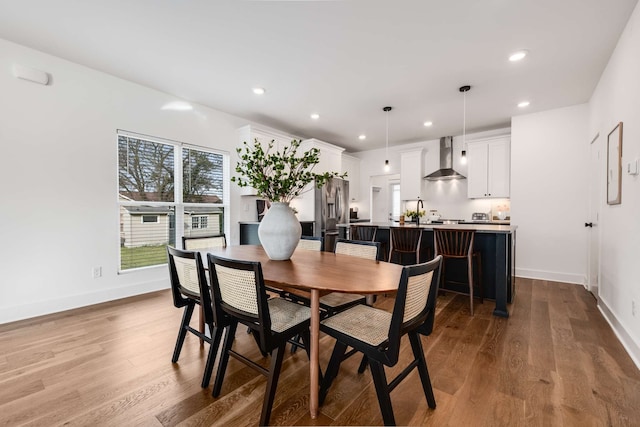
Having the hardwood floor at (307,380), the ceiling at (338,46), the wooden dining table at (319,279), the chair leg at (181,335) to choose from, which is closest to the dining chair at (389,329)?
the wooden dining table at (319,279)

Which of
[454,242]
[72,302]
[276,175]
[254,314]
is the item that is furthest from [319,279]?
[72,302]

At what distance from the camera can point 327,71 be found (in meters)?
3.19

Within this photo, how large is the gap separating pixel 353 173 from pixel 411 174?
149cm

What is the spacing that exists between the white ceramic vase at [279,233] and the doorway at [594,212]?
3.62 meters

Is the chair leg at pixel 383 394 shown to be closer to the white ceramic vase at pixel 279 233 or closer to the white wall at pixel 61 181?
the white ceramic vase at pixel 279 233

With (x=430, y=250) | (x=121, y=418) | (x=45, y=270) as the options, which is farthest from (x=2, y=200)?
(x=430, y=250)

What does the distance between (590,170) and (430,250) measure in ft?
8.78

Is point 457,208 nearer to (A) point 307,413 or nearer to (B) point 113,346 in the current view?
(A) point 307,413

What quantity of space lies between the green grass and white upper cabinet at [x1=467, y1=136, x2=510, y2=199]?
5.45 meters

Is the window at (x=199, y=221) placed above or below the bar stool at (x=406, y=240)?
above

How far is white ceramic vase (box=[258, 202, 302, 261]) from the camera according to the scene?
200 cm

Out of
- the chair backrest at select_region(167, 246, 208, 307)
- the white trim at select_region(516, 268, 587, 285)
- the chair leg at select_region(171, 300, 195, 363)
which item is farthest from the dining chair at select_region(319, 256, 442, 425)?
the white trim at select_region(516, 268, 587, 285)

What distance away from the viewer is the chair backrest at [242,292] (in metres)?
1.37

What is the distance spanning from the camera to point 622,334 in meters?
2.32
